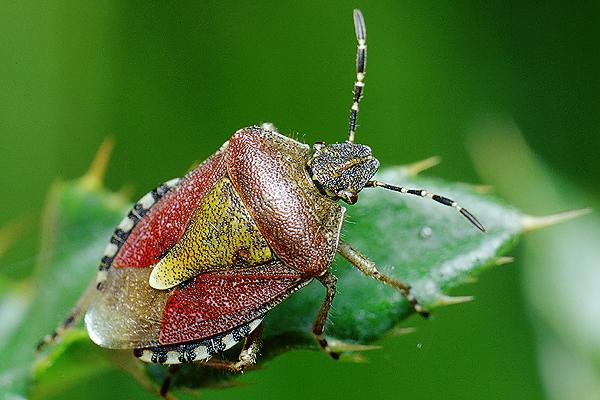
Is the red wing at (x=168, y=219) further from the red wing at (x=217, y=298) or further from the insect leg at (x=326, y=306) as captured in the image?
the insect leg at (x=326, y=306)

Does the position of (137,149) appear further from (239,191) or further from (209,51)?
(239,191)

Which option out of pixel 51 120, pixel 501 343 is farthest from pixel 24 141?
pixel 501 343

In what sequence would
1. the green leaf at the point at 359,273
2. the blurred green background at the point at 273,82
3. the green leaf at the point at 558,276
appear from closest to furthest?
the green leaf at the point at 359,273 < the green leaf at the point at 558,276 < the blurred green background at the point at 273,82

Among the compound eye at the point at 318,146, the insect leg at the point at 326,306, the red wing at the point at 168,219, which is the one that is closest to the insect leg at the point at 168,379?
the red wing at the point at 168,219

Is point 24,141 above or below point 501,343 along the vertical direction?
above

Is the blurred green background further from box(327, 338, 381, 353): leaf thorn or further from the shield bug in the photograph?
box(327, 338, 381, 353): leaf thorn

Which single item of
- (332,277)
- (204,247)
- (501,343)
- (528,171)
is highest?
(204,247)

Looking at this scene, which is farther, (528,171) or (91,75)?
(91,75)
